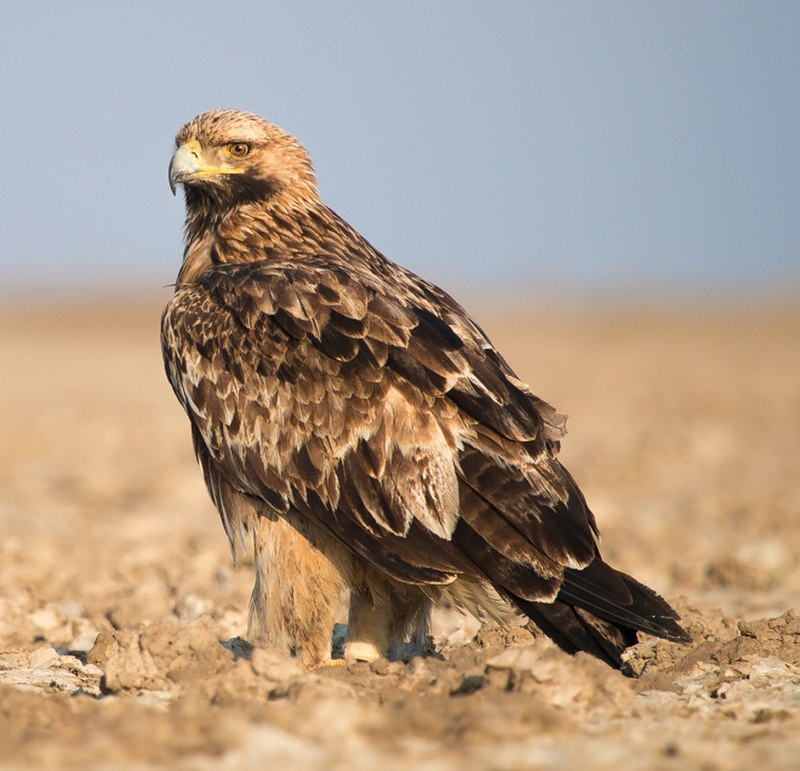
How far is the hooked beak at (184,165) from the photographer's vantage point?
25.1 ft

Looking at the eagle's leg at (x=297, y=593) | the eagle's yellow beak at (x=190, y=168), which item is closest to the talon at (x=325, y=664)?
the eagle's leg at (x=297, y=593)

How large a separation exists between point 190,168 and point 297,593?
2610 mm

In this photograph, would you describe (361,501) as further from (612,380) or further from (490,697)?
(612,380)

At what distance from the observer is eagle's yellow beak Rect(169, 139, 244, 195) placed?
25.1 ft

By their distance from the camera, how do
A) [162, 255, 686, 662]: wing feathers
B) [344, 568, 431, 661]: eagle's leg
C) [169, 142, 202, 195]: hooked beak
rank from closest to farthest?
[162, 255, 686, 662]: wing feathers, [344, 568, 431, 661]: eagle's leg, [169, 142, 202, 195]: hooked beak

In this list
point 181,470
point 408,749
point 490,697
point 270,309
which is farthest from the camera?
point 181,470

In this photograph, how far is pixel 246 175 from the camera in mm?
7734

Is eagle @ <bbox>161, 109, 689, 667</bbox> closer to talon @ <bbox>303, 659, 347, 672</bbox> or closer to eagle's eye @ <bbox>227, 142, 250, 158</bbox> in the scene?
talon @ <bbox>303, 659, 347, 672</bbox>

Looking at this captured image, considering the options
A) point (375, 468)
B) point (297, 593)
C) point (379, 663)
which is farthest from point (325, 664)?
point (375, 468)

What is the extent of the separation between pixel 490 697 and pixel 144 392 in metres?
21.5

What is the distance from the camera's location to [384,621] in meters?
6.64

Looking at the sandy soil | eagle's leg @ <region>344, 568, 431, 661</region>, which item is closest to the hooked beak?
the sandy soil

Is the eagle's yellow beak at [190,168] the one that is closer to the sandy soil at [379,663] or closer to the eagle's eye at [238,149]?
the eagle's eye at [238,149]

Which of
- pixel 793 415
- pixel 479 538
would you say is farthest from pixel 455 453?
pixel 793 415
